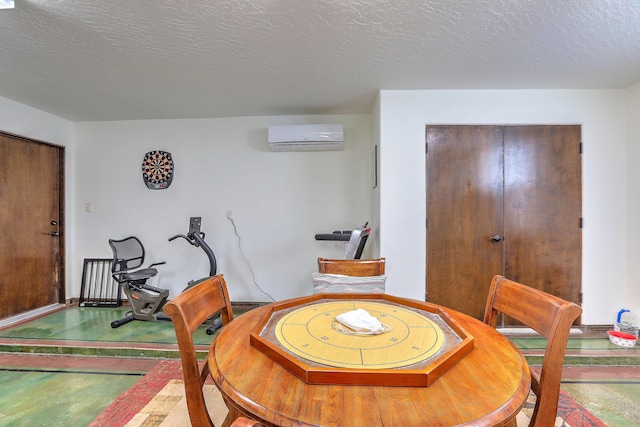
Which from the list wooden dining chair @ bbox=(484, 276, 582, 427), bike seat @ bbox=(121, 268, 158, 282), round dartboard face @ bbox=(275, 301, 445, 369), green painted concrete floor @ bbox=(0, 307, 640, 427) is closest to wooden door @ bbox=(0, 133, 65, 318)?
green painted concrete floor @ bbox=(0, 307, 640, 427)

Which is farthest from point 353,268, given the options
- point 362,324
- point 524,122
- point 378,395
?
point 524,122

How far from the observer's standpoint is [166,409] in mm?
1740

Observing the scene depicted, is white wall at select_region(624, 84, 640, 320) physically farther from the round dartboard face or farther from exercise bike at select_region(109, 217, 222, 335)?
exercise bike at select_region(109, 217, 222, 335)

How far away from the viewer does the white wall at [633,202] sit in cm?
266

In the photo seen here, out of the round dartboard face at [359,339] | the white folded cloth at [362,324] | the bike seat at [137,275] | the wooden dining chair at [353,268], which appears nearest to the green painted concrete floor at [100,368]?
the bike seat at [137,275]

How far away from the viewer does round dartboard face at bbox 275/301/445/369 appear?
810mm

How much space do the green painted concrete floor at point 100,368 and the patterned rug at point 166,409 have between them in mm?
92

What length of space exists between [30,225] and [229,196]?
2236mm

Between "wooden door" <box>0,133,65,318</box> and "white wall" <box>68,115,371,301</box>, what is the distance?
20 centimetres

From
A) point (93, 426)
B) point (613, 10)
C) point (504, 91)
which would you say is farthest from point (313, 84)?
point (93, 426)

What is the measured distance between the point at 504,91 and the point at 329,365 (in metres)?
3.10

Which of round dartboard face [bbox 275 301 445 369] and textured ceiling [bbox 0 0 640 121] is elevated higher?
textured ceiling [bbox 0 0 640 121]

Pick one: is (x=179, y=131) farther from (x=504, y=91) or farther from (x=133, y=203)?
(x=504, y=91)

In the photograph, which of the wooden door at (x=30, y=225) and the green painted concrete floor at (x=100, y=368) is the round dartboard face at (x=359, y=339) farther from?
the wooden door at (x=30, y=225)
